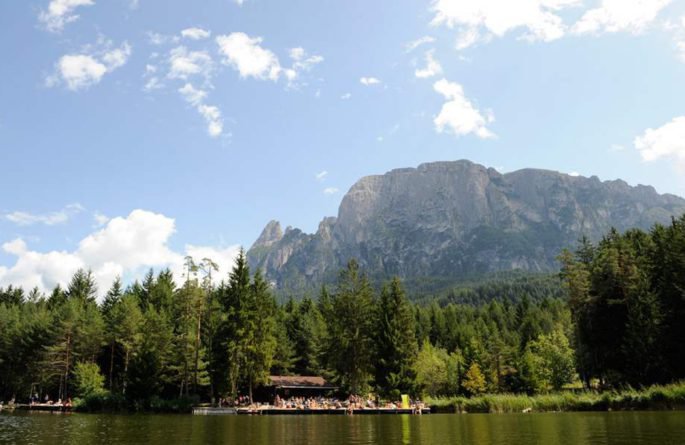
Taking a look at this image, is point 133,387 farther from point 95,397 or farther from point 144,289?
point 144,289

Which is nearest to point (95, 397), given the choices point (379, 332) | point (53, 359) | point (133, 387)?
point (133, 387)

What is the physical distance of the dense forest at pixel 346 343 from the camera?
46.6 metres

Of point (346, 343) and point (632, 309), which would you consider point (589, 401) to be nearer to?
point (632, 309)

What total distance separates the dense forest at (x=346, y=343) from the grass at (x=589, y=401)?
631 centimetres

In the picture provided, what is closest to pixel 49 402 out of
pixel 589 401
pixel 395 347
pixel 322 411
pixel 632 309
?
pixel 322 411

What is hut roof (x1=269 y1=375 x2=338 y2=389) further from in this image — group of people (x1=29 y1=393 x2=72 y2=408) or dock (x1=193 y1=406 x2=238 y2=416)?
group of people (x1=29 y1=393 x2=72 y2=408)

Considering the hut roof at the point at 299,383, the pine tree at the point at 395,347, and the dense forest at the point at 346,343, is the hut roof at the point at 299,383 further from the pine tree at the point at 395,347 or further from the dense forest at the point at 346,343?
the pine tree at the point at 395,347

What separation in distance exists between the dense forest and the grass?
20.7ft

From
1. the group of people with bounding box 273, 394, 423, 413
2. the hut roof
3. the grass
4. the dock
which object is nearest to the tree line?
the grass

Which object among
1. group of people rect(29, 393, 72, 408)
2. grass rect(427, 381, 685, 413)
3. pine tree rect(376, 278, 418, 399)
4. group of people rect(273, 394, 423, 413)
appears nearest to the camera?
grass rect(427, 381, 685, 413)

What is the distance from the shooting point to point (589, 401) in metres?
40.4

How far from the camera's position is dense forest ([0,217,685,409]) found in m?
46.6

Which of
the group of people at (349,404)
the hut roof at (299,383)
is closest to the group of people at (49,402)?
the hut roof at (299,383)

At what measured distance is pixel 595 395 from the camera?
4122cm
